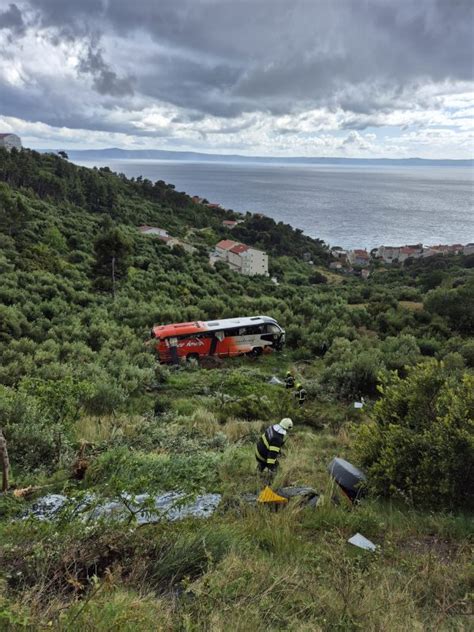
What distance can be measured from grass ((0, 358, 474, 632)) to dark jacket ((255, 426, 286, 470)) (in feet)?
1.88

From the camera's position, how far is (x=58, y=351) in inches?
605

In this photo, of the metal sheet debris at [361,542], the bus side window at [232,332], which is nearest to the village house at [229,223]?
the bus side window at [232,332]

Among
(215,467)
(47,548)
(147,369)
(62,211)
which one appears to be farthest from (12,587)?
(62,211)

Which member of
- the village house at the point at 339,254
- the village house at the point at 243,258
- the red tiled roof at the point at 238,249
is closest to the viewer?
the village house at the point at 243,258

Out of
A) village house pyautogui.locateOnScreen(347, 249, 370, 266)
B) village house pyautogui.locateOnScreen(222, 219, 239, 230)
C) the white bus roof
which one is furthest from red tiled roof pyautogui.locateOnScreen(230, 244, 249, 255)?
the white bus roof

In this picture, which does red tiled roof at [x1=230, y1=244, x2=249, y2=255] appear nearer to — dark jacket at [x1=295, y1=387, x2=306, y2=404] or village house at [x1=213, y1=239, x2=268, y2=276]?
village house at [x1=213, y1=239, x2=268, y2=276]

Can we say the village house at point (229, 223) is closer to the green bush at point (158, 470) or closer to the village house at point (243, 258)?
the village house at point (243, 258)

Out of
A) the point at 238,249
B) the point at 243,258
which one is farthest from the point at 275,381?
the point at 238,249

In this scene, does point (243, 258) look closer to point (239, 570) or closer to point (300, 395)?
point (300, 395)

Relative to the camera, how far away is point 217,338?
19.3 metres

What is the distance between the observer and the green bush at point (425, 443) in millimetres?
5223

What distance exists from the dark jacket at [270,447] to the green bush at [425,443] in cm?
118

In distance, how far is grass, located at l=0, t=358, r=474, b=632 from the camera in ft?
9.36

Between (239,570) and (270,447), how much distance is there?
286 cm
